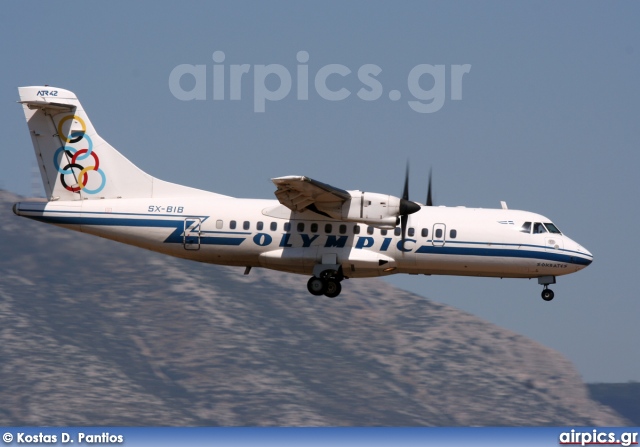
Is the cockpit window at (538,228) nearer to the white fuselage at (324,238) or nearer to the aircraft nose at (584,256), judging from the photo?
the white fuselage at (324,238)

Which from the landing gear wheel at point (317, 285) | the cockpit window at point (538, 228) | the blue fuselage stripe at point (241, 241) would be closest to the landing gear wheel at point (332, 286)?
the landing gear wheel at point (317, 285)

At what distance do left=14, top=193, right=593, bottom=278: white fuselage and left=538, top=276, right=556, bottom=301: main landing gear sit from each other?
0.31 metres

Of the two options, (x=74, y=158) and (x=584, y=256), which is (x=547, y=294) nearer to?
(x=584, y=256)

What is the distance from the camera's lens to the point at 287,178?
120 feet

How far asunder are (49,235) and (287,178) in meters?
159

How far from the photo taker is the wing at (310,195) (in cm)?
3697

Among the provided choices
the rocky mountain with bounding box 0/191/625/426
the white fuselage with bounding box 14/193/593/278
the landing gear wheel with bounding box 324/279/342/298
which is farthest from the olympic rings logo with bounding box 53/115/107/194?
the rocky mountain with bounding box 0/191/625/426

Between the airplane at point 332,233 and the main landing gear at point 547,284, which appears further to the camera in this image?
the main landing gear at point 547,284

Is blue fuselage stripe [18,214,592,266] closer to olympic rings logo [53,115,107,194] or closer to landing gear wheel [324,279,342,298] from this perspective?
olympic rings logo [53,115,107,194]

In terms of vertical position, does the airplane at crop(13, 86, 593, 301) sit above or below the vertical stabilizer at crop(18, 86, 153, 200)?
below

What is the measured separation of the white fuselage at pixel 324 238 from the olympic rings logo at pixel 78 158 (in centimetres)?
126

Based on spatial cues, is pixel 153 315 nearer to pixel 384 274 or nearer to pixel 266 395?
pixel 266 395

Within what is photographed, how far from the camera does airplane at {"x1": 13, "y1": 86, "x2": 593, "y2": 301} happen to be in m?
38.6

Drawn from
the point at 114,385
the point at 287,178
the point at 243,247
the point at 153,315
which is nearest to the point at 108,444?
the point at 243,247
